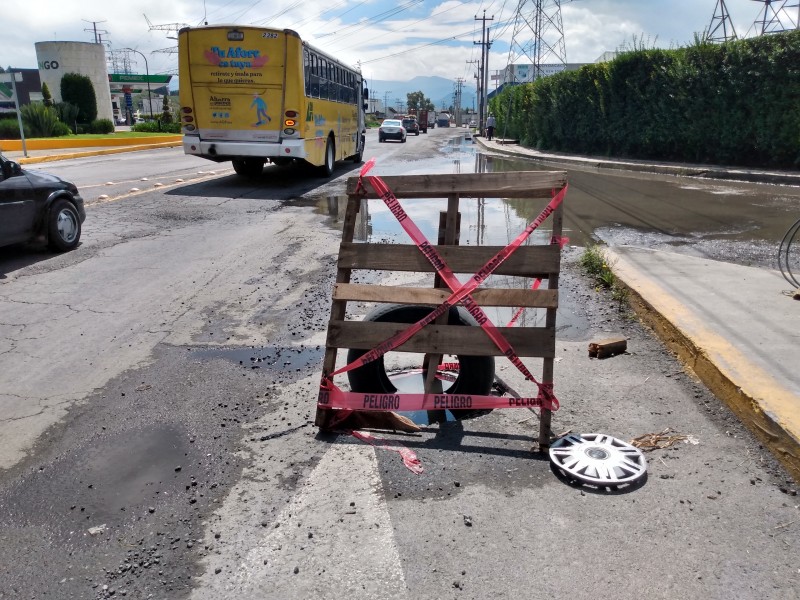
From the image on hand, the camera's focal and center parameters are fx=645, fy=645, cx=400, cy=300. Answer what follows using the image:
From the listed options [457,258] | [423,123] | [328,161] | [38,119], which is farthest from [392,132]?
[457,258]

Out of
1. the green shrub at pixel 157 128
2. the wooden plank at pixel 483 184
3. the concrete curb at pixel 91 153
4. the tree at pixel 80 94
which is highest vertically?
the tree at pixel 80 94

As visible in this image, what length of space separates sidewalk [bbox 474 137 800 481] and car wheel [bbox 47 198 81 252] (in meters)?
6.77

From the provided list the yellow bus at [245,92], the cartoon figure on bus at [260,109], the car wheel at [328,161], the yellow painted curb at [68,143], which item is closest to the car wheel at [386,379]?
the yellow bus at [245,92]

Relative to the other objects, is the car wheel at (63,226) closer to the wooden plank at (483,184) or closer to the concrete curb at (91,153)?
the wooden plank at (483,184)

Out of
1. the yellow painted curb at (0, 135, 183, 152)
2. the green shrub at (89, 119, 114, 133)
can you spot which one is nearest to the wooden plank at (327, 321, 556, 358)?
the yellow painted curb at (0, 135, 183, 152)

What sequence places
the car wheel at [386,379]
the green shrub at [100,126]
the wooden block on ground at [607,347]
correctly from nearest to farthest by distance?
1. the car wheel at [386,379]
2. the wooden block on ground at [607,347]
3. the green shrub at [100,126]

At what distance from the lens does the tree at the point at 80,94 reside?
42.6 m

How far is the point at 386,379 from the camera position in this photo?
4.16 m

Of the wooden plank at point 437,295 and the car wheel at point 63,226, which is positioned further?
the car wheel at point 63,226

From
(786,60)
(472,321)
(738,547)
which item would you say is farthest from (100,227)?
(786,60)

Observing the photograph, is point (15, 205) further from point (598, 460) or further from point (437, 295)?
point (598, 460)

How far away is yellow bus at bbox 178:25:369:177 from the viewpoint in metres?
14.2

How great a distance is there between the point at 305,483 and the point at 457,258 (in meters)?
1.54

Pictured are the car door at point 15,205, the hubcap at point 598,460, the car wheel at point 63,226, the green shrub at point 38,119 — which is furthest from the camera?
the green shrub at point 38,119
